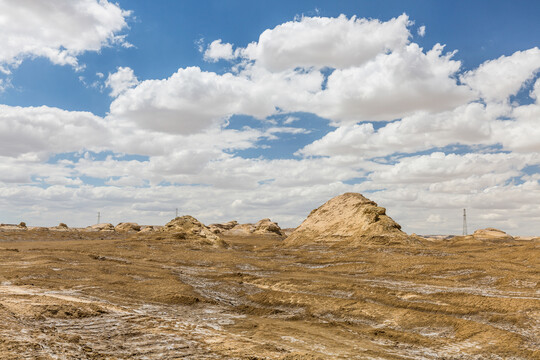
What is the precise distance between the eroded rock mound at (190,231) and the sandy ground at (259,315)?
22.9m

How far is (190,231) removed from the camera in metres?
46.7

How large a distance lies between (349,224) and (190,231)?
18147mm

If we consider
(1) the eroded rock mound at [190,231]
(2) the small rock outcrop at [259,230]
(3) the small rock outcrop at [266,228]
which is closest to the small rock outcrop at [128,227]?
(2) the small rock outcrop at [259,230]

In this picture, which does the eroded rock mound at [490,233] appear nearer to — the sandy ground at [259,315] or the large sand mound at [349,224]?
the large sand mound at [349,224]

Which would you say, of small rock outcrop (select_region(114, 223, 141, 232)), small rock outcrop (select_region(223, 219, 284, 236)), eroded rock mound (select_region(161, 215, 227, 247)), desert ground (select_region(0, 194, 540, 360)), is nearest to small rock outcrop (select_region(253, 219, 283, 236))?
small rock outcrop (select_region(223, 219, 284, 236))

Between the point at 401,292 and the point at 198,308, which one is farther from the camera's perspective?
the point at 401,292

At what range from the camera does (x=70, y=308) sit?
31.2 feet

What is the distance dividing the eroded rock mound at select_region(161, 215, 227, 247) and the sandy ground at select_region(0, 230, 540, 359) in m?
22.9

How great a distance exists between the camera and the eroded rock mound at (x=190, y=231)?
140 ft

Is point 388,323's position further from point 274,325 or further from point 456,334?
point 274,325

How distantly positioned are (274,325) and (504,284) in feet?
39.0

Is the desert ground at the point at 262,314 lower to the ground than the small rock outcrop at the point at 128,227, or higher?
lower

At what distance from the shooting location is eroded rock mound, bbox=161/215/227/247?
140 ft

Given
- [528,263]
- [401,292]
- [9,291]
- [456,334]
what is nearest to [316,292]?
[401,292]
